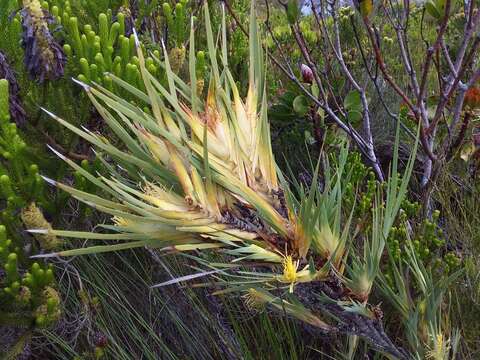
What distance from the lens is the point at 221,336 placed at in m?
1.62

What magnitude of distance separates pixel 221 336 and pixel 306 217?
770 millimetres

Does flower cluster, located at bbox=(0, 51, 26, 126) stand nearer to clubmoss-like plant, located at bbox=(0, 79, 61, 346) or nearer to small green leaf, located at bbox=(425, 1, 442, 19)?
clubmoss-like plant, located at bbox=(0, 79, 61, 346)

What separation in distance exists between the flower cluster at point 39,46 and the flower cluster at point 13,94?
7 centimetres

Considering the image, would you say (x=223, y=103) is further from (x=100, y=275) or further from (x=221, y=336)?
(x=100, y=275)

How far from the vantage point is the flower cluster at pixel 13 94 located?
1.92 meters

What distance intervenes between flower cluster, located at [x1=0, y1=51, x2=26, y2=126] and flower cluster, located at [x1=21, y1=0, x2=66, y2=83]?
7cm

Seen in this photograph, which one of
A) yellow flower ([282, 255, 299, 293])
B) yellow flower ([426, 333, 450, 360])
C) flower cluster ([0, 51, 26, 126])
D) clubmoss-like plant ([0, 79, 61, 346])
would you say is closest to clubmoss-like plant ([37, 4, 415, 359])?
yellow flower ([282, 255, 299, 293])

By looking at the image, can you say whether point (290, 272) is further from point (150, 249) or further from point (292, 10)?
point (292, 10)

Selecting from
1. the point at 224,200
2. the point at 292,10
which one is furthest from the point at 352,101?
the point at 224,200

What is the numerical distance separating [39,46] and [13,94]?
0.22 m

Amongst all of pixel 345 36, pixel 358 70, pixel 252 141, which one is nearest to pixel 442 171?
pixel 252 141

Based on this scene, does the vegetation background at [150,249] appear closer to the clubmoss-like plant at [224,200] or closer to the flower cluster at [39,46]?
the flower cluster at [39,46]

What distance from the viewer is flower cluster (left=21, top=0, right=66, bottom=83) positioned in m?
1.85

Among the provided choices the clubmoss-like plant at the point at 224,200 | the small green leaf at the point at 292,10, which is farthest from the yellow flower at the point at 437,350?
the small green leaf at the point at 292,10
